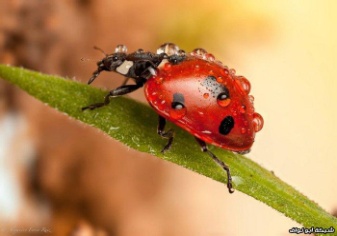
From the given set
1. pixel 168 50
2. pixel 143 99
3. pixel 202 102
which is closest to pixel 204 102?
pixel 202 102

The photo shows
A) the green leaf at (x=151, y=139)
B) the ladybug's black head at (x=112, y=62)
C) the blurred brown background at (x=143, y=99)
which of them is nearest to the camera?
the green leaf at (x=151, y=139)

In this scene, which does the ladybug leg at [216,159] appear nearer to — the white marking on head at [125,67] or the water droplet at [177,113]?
the water droplet at [177,113]

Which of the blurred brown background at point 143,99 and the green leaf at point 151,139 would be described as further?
the blurred brown background at point 143,99

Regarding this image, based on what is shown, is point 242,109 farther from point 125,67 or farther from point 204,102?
point 125,67

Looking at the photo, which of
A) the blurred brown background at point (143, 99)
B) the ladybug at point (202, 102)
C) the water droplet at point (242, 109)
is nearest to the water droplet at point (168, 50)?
the ladybug at point (202, 102)

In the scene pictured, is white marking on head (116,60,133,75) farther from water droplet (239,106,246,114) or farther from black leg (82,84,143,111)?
water droplet (239,106,246,114)

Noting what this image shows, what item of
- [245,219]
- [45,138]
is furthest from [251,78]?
[45,138]
